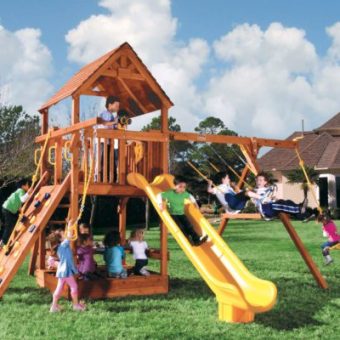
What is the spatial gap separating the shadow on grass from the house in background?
27.2 metres

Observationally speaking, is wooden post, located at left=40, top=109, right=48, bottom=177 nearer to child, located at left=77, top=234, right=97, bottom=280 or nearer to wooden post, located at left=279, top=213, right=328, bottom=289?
child, located at left=77, top=234, right=97, bottom=280

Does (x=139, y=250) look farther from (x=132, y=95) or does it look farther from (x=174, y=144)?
(x=174, y=144)

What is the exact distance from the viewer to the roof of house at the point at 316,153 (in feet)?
131

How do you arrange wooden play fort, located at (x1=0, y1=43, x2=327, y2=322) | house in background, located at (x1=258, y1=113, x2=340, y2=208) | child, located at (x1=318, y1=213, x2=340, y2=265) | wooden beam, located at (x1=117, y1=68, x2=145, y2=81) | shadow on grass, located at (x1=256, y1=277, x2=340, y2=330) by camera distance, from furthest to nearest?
house in background, located at (x1=258, y1=113, x2=340, y2=208), child, located at (x1=318, y1=213, x2=340, y2=265), wooden beam, located at (x1=117, y1=68, x2=145, y2=81), wooden play fort, located at (x1=0, y1=43, x2=327, y2=322), shadow on grass, located at (x1=256, y1=277, x2=340, y2=330)

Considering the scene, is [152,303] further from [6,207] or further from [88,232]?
[6,207]

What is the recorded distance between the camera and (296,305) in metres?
9.59

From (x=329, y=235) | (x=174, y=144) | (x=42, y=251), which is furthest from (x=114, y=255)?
(x=174, y=144)

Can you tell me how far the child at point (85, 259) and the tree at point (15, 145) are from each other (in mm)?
15693

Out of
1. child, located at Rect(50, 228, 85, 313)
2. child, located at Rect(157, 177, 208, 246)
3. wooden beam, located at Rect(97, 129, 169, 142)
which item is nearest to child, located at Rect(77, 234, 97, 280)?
child, located at Rect(50, 228, 85, 313)

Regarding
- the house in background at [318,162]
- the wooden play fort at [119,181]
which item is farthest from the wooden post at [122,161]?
the house in background at [318,162]

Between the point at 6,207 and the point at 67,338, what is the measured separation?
559 cm

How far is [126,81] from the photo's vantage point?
1317 centimetres

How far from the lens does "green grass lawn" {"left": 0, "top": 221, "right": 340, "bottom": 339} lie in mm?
7508

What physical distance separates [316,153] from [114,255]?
33.6 m
